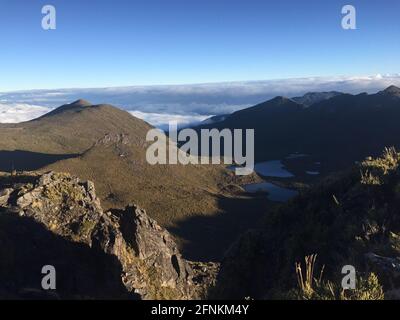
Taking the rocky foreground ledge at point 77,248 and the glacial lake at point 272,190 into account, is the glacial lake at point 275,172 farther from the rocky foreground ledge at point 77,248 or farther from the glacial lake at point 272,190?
the rocky foreground ledge at point 77,248

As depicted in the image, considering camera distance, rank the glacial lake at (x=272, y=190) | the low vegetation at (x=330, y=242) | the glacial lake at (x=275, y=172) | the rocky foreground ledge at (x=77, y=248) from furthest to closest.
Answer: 1. the glacial lake at (x=275, y=172)
2. the glacial lake at (x=272, y=190)
3. the rocky foreground ledge at (x=77, y=248)
4. the low vegetation at (x=330, y=242)

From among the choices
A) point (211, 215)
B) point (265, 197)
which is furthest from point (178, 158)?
point (211, 215)

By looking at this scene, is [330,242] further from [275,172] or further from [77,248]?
[275,172]

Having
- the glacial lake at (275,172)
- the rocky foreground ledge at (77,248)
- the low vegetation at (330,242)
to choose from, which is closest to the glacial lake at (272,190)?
the glacial lake at (275,172)

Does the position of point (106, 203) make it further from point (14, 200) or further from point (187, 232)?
point (14, 200)

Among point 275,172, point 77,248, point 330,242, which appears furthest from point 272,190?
point 330,242
